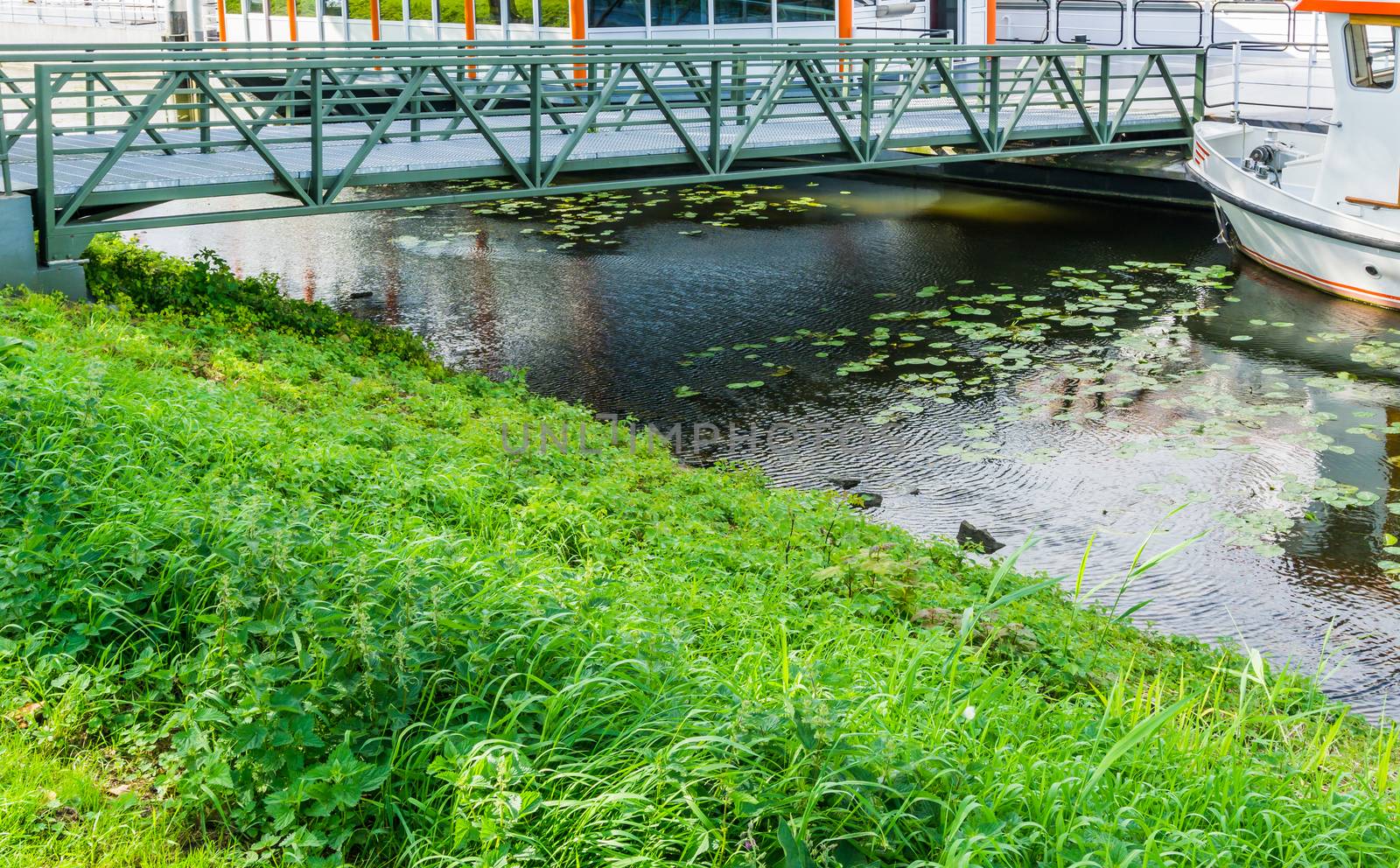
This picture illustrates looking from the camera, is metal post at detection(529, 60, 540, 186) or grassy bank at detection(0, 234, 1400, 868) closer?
grassy bank at detection(0, 234, 1400, 868)

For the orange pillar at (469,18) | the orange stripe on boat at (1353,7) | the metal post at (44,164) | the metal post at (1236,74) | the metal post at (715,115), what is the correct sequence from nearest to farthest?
the metal post at (44,164) → the metal post at (715,115) → the orange stripe on boat at (1353,7) → the metal post at (1236,74) → the orange pillar at (469,18)

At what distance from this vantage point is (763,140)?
47.1 ft

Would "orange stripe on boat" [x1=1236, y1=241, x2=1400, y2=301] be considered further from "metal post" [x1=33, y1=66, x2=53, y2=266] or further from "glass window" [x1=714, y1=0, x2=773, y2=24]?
"metal post" [x1=33, y1=66, x2=53, y2=266]

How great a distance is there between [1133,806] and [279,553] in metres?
2.67

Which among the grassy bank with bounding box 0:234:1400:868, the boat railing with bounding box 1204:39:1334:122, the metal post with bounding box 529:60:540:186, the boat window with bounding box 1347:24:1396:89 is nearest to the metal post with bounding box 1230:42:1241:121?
the boat railing with bounding box 1204:39:1334:122

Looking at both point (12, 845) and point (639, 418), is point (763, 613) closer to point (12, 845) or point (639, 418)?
point (12, 845)

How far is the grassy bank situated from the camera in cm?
336

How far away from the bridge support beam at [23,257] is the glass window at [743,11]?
12.3 meters

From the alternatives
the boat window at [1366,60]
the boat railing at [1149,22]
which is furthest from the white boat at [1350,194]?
the boat railing at [1149,22]

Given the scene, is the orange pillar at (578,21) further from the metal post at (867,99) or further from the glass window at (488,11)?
the metal post at (867,99)

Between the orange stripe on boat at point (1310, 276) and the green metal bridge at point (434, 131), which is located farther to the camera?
the orange stripe on boat at point (1310, 276)

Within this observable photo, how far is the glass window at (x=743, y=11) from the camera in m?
20.0

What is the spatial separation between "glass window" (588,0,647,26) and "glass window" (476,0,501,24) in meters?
2.29

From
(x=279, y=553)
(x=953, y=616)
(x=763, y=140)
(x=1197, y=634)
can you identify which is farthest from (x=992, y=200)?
(x=279, y=553)
